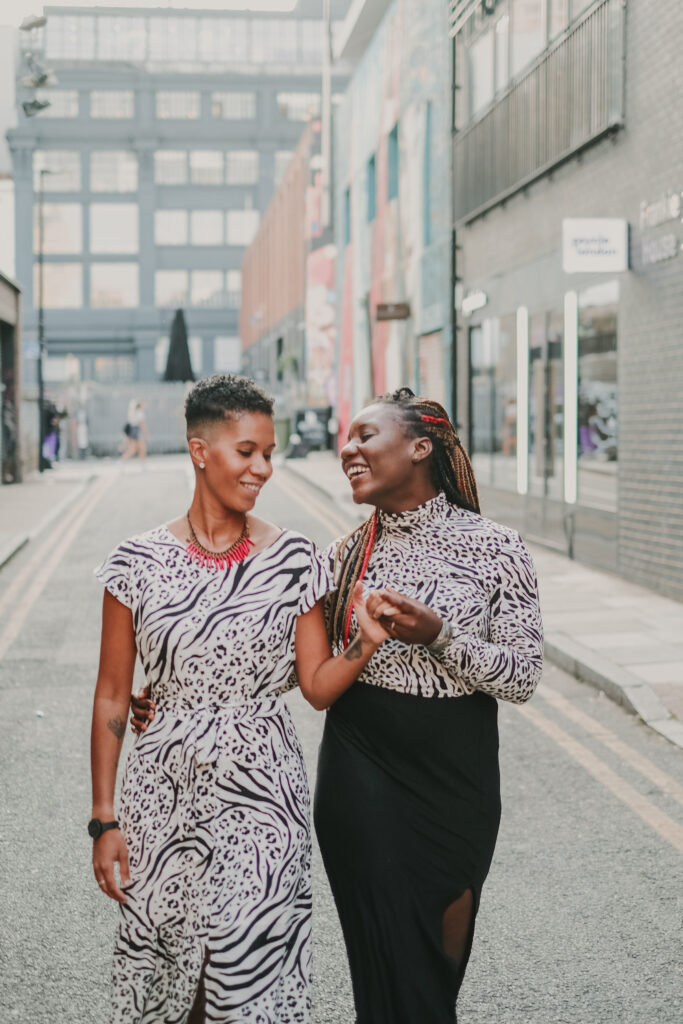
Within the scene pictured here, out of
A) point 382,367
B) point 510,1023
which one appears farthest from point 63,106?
point 510,1023

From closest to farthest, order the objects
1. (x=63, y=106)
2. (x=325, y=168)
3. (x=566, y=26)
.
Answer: (x=566, y=26) → (x=325, y=168) → (x=63, y=106)

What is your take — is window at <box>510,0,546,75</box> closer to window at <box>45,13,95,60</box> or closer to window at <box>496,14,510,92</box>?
window at <box>496,14,510,92</box>

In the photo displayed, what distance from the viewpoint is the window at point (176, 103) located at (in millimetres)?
75625

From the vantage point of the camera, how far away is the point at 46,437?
3662cm

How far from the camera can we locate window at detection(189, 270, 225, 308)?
250ft

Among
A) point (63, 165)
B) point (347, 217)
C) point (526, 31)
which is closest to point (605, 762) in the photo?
point (526, 31)

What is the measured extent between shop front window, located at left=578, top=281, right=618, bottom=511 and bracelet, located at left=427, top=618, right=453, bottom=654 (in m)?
10.9

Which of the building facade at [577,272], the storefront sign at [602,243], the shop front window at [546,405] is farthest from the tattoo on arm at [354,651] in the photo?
the shop front window at [546,405]

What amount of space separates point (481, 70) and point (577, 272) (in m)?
6.96

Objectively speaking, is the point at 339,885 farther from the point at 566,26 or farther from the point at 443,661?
the point at 566,26

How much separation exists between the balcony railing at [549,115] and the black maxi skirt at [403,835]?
36.4 feet

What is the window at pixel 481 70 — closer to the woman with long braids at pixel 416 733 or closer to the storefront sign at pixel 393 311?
the storefront sign at pixel 393 311

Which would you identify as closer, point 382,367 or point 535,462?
point 535,462

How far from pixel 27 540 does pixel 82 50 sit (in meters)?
71.1
